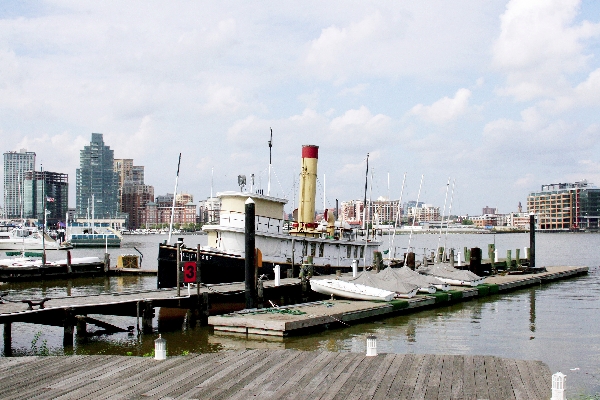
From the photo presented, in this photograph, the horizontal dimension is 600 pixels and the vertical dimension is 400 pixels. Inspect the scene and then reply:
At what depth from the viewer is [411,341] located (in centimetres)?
2306

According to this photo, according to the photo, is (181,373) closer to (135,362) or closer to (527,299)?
(135,362)

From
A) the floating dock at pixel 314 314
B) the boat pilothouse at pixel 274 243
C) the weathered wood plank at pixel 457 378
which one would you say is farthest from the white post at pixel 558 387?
the boat pilothouse at pixel 274 243

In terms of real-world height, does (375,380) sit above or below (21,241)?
above

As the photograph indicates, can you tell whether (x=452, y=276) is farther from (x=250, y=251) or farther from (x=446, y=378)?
(x=446, y=378)

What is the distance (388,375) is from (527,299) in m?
28.0

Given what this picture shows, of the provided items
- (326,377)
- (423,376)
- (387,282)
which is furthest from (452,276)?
(326,377)

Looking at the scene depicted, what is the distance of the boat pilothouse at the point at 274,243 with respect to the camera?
33906 millimetres

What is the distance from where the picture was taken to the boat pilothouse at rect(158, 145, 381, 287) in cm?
3391

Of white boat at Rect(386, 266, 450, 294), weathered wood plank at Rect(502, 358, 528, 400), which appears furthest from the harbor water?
weathered wood plank at Rect(502, 358, 528, 400)

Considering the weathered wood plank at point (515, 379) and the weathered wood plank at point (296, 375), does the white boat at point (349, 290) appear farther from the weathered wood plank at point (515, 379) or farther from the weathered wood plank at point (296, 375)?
the weathered wood plank at point (515, 379)

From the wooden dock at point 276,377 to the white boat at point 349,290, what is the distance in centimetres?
1475

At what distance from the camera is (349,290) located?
29422 millimetres

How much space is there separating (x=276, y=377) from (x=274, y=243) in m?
25.8

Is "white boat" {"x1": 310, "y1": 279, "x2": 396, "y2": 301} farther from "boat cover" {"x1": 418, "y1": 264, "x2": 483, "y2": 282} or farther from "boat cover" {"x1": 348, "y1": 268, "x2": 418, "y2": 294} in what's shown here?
"boat cover" {"x1": 418, "y1": 264, "x2": 483, "y2": 282}
